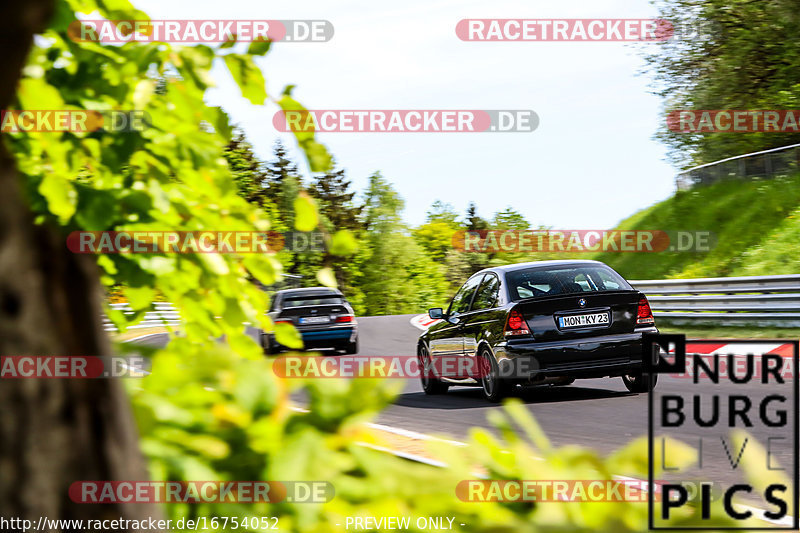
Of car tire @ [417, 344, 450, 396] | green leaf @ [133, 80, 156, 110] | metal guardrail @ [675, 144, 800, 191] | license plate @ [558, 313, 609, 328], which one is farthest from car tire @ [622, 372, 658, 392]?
metal guardrail @ [675, 144, 800, 191]

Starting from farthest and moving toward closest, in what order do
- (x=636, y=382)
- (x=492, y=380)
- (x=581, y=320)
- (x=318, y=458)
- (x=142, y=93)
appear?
(x=636, y=382)
(x=492, y=380)
(x=581, y=320)
(x=142, y=93)
(x=318, y=458)

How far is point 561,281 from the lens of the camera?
424 inches

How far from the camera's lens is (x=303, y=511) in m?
1.58

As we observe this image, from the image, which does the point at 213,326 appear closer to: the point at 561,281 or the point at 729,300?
the point at 561,281

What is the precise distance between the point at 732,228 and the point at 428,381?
Answer: 18.8 meters

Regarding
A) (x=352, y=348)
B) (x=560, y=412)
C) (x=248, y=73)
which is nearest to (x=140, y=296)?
(x=248, y=73)

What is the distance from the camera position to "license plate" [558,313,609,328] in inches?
408

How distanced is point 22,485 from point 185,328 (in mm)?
1648

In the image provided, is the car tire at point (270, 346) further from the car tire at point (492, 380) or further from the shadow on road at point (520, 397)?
the car tire at point (492, 380)

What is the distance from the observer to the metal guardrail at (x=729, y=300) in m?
17.4

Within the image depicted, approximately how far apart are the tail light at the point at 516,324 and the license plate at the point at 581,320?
0.41m

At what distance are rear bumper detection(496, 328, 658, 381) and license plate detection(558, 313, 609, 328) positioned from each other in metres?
0.17

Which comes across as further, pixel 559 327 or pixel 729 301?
pixel 729 301

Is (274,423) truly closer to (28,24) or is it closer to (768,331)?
(28,24)
